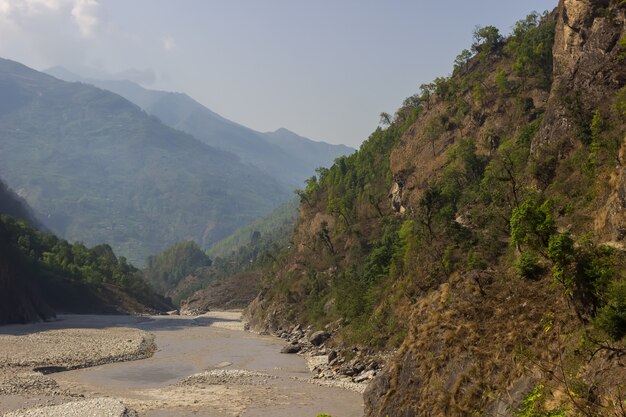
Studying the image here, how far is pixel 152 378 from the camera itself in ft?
180

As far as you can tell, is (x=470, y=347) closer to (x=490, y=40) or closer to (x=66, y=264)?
(x=490, y=40)

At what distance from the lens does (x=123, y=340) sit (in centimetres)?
8306

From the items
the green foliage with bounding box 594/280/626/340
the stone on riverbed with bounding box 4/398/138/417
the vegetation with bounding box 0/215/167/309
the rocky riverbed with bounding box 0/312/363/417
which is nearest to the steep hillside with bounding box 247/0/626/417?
the green foliage with bounding box 594/280/626/340

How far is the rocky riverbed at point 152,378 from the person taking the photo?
4044cm

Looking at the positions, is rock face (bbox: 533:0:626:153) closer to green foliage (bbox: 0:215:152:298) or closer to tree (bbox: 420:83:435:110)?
tree (bbox: 420:83:435:110)

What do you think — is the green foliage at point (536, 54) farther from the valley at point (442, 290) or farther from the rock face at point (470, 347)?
the rock face at point (470, 347)

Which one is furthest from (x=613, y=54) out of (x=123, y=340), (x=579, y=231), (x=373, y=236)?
(x=123, y=340)

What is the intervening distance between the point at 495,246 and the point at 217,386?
93.5ft

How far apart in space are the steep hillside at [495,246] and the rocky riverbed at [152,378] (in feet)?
28.5

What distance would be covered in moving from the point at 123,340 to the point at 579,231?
70851 millimetres

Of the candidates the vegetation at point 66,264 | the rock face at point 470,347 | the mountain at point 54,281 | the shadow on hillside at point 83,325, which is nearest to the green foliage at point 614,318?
the rock face at point 470,347

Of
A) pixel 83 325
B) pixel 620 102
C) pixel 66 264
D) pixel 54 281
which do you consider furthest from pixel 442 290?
pixel 66 264

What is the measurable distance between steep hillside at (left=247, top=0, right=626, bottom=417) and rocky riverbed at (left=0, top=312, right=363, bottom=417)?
8.70 metres

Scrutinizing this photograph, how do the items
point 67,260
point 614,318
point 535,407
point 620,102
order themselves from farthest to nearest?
point 67,260
point 620,102
point 614,318
point 535,407
